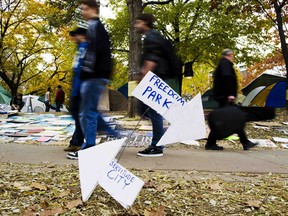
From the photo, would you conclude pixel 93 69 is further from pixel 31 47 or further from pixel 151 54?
pixel 31 47

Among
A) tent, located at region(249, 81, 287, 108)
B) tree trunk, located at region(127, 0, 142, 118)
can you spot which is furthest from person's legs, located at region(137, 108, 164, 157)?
tent, located at region(249, 81, 287, 108)

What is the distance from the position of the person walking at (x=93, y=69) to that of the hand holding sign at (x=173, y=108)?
0.81m

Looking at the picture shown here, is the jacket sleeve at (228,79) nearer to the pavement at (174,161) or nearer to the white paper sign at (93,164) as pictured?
the pavement at (174,161)

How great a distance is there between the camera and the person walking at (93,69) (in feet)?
11.6

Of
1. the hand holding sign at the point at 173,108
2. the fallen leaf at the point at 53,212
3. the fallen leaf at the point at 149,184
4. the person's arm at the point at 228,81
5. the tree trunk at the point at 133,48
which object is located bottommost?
the fallen leaf at the point at 53,212

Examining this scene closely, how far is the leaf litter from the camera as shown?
2.24 m

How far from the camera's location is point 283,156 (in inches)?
196

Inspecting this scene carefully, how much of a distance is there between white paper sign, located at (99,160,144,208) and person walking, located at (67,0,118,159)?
1433mm

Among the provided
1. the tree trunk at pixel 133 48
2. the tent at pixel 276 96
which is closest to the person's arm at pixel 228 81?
the tree trunk at pixel 133 48

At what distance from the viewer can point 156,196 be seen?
8.18ft

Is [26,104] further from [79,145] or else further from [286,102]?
[79,145]

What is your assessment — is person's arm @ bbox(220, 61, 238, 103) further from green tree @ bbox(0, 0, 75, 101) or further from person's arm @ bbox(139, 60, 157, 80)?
green tree @ bbox(0, 0, 75, 101)

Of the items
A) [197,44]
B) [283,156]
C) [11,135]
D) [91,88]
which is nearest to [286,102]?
[197,44]

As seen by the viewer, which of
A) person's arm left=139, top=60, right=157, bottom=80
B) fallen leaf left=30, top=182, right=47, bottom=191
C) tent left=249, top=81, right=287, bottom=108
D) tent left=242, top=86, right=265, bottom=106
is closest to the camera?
fallen leaf left=30, top=182, right=47, bottom=191
